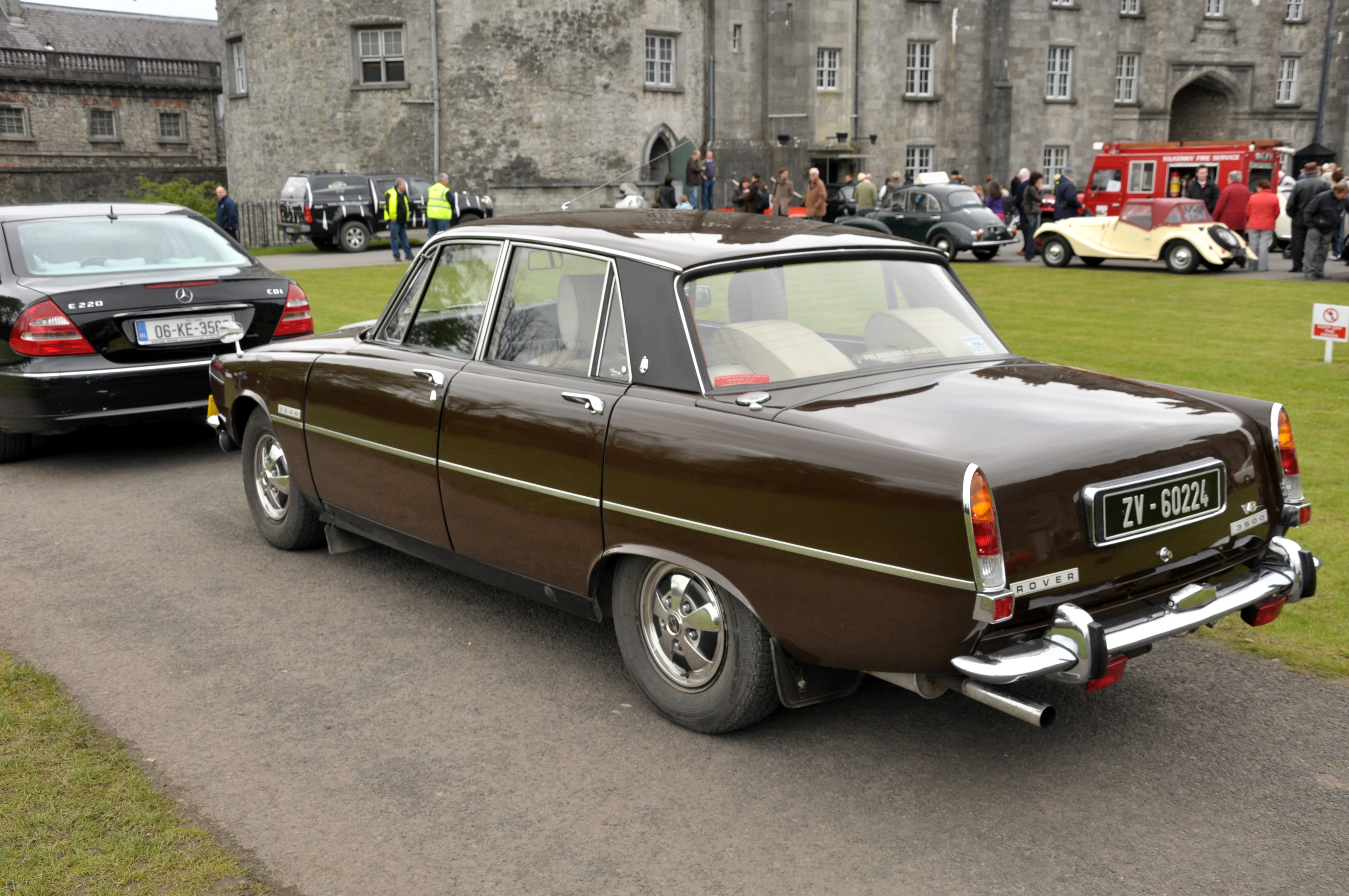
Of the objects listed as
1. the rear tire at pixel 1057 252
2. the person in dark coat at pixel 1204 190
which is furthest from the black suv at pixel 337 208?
the person in dark coat at pixel 1204 190

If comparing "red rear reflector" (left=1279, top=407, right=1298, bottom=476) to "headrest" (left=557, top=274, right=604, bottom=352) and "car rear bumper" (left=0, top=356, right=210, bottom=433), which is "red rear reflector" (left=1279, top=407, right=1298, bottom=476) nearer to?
"headrest" (left=557, top=274, right=604, bottom=352)

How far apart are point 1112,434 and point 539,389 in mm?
2064

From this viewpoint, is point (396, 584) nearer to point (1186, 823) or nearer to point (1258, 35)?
point (1186, 823)

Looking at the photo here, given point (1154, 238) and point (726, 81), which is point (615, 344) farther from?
point (726, 81)

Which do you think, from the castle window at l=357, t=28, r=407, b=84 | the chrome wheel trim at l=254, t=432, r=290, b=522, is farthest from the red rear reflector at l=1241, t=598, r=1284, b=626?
the castle window at l=357, t=28, r=407, b=84

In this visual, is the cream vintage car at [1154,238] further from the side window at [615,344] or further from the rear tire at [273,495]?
the side window at [615,344]

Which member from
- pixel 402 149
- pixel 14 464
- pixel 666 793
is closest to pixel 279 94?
pixel 402 149

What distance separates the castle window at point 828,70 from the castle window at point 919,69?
10.9 ft

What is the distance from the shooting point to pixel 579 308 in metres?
4.50

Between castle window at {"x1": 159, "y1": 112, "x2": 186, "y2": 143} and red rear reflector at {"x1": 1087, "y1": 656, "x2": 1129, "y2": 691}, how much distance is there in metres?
57.1

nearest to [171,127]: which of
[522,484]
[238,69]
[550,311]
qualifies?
[238,69]

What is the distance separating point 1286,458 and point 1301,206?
2045 cm

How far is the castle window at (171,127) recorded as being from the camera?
2083 inches

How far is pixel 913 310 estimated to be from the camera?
4574mm
